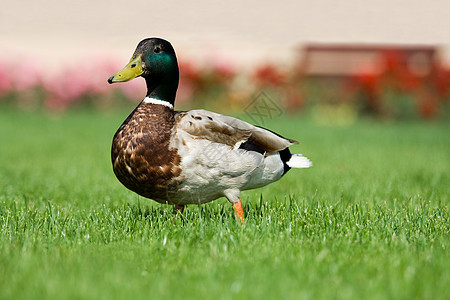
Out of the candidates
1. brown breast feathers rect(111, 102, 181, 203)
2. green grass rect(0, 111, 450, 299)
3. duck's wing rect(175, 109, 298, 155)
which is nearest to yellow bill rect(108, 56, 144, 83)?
brown breast feathers rect(111, 102, 181, 203)

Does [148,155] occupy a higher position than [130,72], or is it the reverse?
[130,72]

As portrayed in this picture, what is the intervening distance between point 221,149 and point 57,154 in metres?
5.85

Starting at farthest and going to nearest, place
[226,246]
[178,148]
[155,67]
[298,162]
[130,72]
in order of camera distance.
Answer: [298,162], [155,67], [130,72], [178,148], [226,246]

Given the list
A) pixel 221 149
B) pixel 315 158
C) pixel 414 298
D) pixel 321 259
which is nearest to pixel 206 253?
pixel 321 259

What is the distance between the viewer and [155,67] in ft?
12.7

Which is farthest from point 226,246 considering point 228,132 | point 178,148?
point 228,132

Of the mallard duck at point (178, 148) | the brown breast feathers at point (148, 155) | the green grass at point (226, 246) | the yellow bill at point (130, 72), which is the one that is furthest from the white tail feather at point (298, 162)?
the yellow bill at point (130, 72)

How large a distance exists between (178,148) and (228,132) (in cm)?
39

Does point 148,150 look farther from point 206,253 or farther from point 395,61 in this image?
point 395,61

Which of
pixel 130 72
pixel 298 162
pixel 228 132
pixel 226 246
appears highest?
pixel 130 72

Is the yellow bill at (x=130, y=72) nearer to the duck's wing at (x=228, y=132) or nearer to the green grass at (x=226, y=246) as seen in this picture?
the duck's wing at (x=228, y=132)

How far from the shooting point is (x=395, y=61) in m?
17.5

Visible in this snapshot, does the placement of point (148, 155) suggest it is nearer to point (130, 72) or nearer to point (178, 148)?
point (178, 148)

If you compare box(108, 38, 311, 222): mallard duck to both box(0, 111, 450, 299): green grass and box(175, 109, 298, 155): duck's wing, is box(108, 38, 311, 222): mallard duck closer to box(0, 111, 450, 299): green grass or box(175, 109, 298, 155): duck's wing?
box(175, 109, 298, 155): duck's wing
